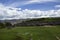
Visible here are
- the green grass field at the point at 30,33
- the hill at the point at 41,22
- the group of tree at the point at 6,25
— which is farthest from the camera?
the hill at the point at 41,22

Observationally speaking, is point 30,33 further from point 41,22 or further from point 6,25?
point 6,25

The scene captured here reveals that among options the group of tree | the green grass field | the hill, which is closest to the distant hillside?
the hill

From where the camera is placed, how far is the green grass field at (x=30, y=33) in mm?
10027

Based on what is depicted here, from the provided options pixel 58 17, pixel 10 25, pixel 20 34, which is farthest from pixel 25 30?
pixel 58 17

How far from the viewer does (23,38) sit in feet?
34.1

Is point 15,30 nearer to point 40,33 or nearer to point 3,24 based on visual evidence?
point 3,24

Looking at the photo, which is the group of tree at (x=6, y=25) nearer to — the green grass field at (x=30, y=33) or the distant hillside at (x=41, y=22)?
the green grass field at (x=30, y=33)

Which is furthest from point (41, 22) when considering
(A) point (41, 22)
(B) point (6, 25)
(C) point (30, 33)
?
(B) point (6, 25)

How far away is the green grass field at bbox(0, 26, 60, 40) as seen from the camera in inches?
395

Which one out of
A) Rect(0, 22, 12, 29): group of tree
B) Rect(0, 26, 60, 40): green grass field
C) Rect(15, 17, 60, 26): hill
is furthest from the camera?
Rect(15, 17, 60, 26): hill

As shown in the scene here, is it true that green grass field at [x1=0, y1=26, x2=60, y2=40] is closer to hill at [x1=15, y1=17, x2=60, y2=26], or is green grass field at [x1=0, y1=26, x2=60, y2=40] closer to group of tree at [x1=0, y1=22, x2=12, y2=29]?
group of tree at [x1=0, y1=22, x2=12, y2=29]

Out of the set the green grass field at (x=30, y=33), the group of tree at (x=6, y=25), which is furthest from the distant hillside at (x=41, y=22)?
the group of tree at (x=6, y=25)

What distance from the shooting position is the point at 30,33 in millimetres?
11289

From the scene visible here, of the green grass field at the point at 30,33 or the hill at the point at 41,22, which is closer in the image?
the green grass field at the point at 30,33
